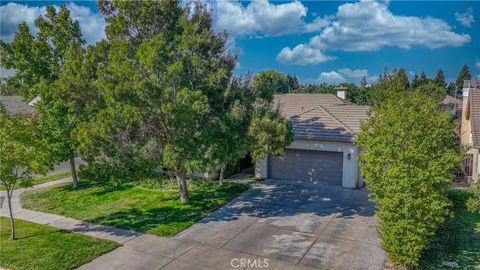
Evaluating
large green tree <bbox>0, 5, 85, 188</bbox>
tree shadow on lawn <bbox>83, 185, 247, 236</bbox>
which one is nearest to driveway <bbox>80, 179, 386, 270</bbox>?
tree shadow on lawn <bbox>83, 185, 247, 236</bbox>

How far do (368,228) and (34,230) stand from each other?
11.3 m

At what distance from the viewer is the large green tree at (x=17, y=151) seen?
408 inches

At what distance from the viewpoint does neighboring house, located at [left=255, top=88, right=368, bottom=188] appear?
53.6 ft

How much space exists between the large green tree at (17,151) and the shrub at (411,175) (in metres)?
10.00

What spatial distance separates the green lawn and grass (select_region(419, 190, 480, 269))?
296 inches

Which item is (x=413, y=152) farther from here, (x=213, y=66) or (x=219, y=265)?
(x=213, y=66)

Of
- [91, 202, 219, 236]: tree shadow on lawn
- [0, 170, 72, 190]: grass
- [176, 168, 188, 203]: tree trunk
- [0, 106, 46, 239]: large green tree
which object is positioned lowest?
[91, 202, 219, 236]: tree shadow on lawn

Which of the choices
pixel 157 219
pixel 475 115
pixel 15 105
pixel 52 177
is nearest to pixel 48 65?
pixel 52 177

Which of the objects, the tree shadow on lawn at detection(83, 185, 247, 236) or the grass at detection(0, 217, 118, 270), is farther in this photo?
the tree shadow on lawn at detection(83, 185, 247, 236)

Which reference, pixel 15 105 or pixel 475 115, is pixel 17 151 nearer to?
pixel 475 115

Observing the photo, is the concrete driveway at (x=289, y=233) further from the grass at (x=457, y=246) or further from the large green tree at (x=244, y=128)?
the large green tree at (x=244, y=128)

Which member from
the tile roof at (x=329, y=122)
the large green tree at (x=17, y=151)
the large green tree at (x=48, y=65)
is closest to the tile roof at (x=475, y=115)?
the tile roof at (x=329, y=122)

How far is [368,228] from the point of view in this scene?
11.5 metres

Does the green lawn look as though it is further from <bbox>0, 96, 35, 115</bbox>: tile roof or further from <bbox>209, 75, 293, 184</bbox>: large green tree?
<bbox>0, 96, 35, 115</bbox>: tile roof
